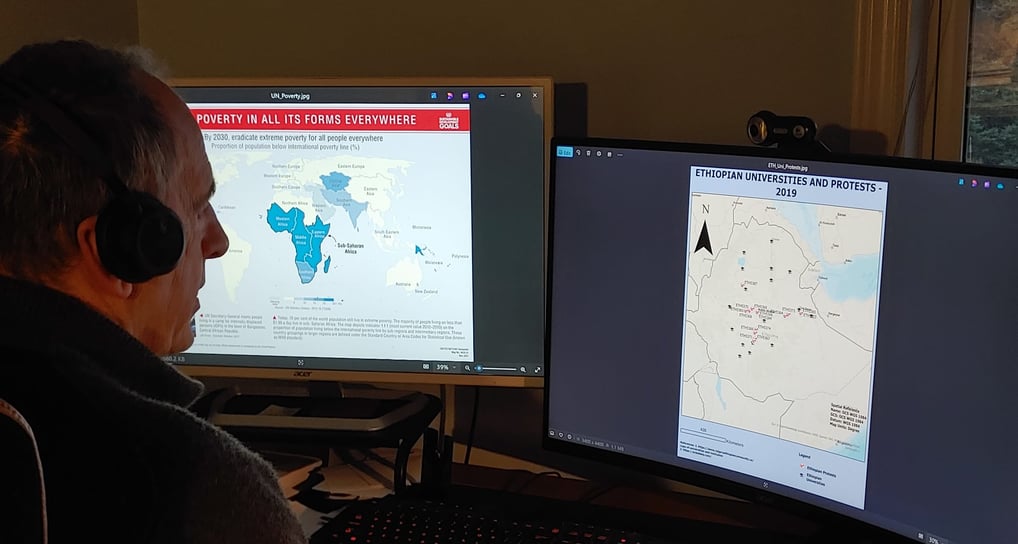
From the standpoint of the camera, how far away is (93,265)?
2.68 feet

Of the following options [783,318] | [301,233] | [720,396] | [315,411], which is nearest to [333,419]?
[315,411]

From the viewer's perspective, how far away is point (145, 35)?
1.78 m

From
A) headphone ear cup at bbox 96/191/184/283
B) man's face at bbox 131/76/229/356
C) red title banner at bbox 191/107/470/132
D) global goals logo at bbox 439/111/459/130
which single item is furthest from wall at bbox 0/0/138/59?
headphone ear cup at bbox 96/191/184/283

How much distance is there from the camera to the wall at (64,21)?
159 cm

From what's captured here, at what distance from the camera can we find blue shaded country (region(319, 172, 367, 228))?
1464 mm

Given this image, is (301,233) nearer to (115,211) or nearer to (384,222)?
(384,222)

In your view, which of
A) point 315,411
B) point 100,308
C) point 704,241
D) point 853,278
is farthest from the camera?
point 315,411

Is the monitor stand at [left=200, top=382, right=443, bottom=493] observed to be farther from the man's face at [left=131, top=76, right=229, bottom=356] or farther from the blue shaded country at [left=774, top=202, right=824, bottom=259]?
the blue shaded country at [left=774, top=202, right=824, bottom=259]

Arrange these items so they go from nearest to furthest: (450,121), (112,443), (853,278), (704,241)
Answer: (112,443), (853,278), (704,241), (450,121)

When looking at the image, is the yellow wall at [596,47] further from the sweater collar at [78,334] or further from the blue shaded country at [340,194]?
the sweater collar at [78,334]

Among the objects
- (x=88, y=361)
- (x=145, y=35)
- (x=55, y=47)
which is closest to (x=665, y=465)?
(x=88, y=361)

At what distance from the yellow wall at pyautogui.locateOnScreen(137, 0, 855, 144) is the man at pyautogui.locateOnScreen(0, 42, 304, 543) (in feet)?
2.45

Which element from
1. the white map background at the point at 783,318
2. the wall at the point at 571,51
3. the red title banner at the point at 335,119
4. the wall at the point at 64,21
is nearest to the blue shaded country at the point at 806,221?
the white map background at the point at 783,318

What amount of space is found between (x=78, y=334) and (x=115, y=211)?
0.10 meters
